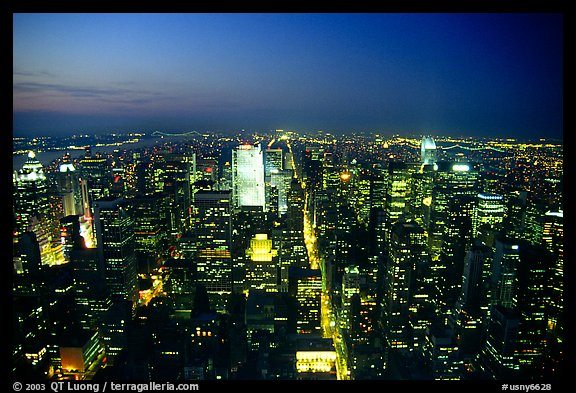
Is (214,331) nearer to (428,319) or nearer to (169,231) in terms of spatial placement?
(428,319)

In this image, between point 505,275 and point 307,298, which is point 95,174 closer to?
point 307,298

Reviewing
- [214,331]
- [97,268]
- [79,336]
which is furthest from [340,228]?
[79,336]

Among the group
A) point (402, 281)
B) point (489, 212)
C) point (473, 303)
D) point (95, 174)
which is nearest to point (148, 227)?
point (95, 174)

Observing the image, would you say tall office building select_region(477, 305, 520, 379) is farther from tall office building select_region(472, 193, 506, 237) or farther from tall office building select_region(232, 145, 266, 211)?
tall office building select_region(232, 145, 266, 211)

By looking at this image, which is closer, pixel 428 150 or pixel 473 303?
pixel 473 303

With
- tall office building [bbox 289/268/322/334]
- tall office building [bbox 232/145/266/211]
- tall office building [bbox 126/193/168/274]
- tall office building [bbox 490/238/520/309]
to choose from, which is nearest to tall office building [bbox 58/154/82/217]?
tall office building [bbox 126/193/168/274]

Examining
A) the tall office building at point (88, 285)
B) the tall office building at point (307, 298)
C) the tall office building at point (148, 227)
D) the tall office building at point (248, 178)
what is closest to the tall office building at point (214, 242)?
the tall office building at point (148, 227)
